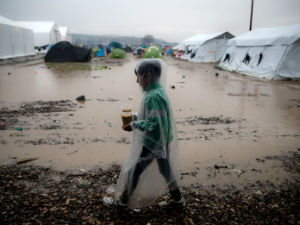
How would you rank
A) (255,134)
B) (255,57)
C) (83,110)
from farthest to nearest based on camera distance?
1. (255,57)
2. (83,110)
3. (255,134)

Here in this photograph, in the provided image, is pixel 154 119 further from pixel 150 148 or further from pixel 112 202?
pixel 112 202

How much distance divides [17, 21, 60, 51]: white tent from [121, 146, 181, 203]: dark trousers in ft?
121

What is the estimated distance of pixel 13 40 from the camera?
2270 cm

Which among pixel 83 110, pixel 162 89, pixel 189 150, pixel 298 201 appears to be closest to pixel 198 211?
pixel 298 201

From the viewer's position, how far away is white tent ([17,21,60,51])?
35406mm

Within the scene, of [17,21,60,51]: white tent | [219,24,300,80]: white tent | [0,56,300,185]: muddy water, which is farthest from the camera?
[17,21,60,51]: white tent

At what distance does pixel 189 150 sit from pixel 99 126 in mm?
2019

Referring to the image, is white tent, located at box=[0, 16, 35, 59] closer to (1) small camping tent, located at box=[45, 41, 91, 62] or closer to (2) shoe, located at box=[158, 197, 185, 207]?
(1) small camping tent, located at box=[45, 41, 91, 62]

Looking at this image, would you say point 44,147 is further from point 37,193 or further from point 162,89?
point 162,89

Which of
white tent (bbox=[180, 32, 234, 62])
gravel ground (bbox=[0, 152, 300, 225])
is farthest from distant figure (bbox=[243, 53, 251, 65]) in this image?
gravel ground (bbox=[0, 152, 300, 225])

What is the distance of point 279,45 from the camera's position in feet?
40.9

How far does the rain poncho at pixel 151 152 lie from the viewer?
2012mm

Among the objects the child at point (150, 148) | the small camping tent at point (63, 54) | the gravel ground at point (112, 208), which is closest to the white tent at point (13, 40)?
the small camping tent at point (63, 54)

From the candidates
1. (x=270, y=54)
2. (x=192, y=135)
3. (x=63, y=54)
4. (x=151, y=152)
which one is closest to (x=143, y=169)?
(x=151, y=152)
